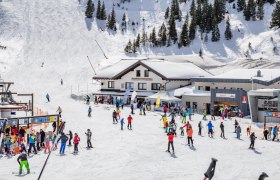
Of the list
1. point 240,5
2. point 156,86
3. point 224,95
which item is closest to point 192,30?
point 240,5

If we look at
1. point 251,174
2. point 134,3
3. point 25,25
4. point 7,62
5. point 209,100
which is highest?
point 134,3

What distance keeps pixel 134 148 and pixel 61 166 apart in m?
5.90

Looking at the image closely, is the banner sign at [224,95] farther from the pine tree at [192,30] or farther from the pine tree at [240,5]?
the pine tree at [240,5]

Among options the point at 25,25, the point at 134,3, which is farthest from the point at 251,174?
the point at 134,3

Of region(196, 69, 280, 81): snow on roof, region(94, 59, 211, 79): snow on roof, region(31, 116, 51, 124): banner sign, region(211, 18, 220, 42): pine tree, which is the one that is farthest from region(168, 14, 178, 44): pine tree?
region(31, 116, 51, 124): banner sign

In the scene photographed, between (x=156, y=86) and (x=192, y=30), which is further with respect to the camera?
(x=192, y=30)

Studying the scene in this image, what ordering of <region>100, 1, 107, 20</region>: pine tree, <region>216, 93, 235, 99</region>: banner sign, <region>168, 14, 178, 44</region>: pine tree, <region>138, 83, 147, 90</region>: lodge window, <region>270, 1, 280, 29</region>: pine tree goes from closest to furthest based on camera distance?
1. <region>216, 93, 235, 99</region>: banner sign
2. <region>138, 83, 147, 90</region>: lodge window
3. <region>270, 1, 280, 29</region>: pine tree
4. <region>168, 14, 178, 44</region>: pine tree
5. <region>100, 1, 107, 20</region>: pine tree

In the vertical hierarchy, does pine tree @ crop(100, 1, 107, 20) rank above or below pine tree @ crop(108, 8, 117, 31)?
above

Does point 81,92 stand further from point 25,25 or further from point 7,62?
point 25,25

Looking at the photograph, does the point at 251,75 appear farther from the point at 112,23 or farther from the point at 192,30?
the point at 112,23

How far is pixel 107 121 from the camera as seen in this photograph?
38.8 metres

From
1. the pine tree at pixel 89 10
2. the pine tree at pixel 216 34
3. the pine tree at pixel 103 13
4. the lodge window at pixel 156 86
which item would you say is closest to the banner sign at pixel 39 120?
the lodge window at pixel 156 86

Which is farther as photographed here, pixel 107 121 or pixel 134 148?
pixel 107 121

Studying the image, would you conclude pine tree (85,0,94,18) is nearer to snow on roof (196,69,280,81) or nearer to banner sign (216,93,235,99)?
snow on roof (196,69,280,81)
